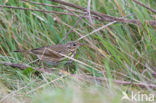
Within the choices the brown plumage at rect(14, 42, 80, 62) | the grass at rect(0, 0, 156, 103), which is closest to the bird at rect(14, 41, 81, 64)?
the brown plumage at rect(14, 42, 80, 62)

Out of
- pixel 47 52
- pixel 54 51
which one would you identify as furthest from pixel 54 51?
pixel 47 52

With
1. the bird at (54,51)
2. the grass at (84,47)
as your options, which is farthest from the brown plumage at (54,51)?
the grass at (84,47)

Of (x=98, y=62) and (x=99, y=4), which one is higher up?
(x=99, y=4)

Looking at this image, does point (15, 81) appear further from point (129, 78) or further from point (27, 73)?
point (129, 78)

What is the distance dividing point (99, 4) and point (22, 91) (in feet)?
6.21

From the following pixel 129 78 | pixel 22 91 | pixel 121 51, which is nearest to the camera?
pixel 22 91

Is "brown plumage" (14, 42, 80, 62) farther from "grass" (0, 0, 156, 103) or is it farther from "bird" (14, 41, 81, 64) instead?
"grass" (0, 0, 156, 103)

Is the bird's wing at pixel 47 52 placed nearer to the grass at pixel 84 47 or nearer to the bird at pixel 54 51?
the bird at pixel 54 51

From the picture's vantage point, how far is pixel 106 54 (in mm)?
4012

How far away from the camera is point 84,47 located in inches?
170

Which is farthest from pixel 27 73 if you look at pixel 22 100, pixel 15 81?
pixel 22 100

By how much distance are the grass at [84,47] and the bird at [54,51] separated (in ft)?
0.38

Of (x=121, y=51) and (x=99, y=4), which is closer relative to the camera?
(x=121, y=51)

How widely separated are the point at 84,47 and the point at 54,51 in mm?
453
